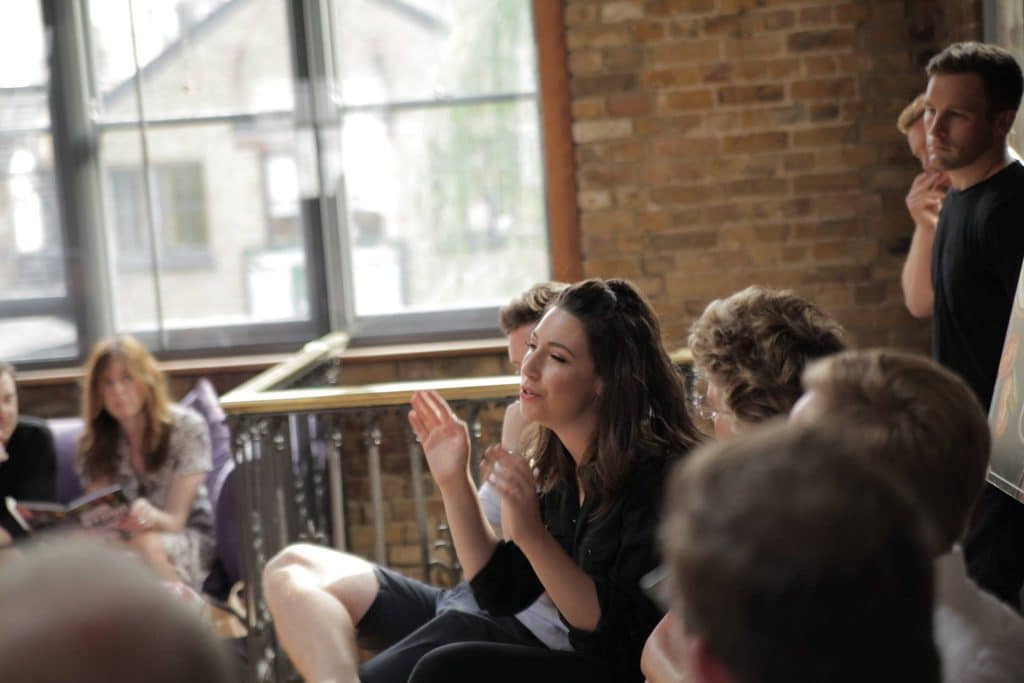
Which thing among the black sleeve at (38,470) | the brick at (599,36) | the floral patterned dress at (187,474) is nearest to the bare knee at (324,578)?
the floral patterned dress at (187,474)

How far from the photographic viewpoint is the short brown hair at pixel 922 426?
1.13m

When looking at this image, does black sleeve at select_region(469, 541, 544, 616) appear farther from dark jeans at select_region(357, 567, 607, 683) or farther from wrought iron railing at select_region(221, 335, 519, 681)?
wrought iron railing at select_region(221, 335, 519, 681)

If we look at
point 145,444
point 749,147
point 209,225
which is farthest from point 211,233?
point 749,147

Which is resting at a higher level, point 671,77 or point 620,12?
point 620,12

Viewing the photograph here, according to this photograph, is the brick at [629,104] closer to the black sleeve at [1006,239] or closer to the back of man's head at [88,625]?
the black sleeve at [1006,239]

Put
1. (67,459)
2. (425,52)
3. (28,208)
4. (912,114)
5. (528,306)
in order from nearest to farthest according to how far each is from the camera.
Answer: (528,306) < (912,114) < (67,459) < (425,52) < (28,208)

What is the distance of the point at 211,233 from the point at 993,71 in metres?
3.35

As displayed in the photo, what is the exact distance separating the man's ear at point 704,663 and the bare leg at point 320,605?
1.95 m

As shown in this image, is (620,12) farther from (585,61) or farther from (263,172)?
(263,172)

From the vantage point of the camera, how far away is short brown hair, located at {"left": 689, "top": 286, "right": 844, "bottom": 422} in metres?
1.78

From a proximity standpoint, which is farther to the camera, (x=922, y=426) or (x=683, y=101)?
(x=683, y=101)

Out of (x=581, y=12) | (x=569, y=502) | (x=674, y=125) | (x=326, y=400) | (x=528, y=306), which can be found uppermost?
(x=581, y=12)

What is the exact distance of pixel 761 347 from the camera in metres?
1.81

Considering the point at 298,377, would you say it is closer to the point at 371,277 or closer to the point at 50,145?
the point at 371,277
